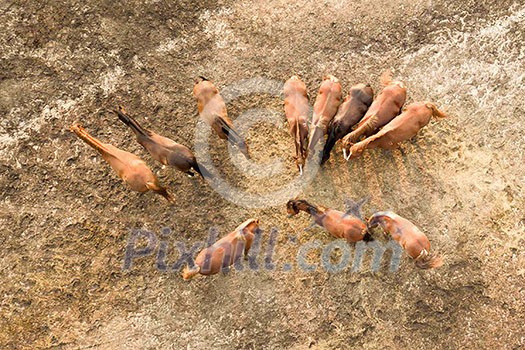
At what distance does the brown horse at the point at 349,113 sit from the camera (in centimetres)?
533

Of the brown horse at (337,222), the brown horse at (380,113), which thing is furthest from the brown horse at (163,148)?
the brown horse at (380,113)

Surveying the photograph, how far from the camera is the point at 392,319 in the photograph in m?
5.25

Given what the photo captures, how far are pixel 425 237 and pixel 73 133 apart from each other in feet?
11.7

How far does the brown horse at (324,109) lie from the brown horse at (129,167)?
4.87 ft

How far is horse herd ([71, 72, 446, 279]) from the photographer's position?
510 cm

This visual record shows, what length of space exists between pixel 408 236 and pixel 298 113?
1.50 meters

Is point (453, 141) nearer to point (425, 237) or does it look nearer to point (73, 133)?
point (425, 237)

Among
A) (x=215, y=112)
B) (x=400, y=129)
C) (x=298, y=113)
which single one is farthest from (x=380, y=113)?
(x=215, y=112)

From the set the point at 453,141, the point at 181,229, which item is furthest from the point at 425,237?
the point at 181,229

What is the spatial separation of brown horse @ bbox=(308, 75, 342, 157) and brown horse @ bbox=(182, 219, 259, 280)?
984 millimetres

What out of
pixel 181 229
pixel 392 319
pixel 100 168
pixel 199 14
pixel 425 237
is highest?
pixel 199 14

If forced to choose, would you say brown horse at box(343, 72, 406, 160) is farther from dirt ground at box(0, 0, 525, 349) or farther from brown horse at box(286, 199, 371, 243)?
brown horse at box(286, 199, 371, 243)

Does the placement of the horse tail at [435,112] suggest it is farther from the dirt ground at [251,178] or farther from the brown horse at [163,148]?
the brown horse at [163,148]

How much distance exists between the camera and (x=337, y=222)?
512 cm
